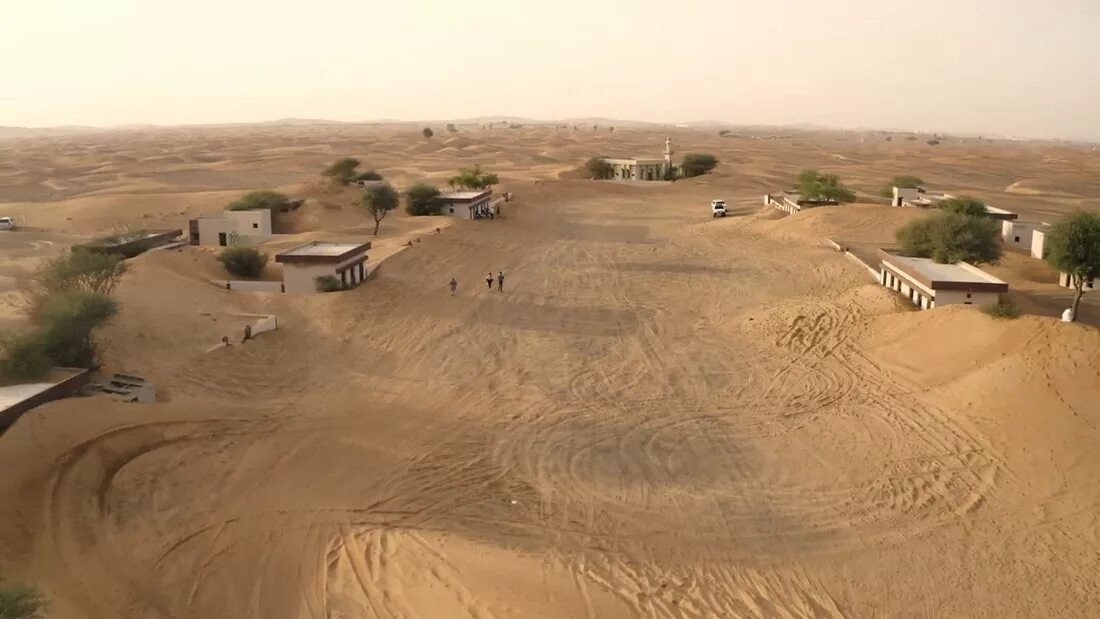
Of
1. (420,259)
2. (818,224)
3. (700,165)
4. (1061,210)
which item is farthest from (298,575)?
(700,165)

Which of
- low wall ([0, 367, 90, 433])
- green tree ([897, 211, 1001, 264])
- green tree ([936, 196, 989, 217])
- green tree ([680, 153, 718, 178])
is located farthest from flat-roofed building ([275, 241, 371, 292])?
green tree ([680, 153, 718, 178])

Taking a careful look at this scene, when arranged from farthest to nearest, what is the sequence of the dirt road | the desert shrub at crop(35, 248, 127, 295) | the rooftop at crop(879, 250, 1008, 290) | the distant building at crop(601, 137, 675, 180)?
the distant building at crop(601, 137, 675, 180) < the rooftop at crop(879, 250, 1008, 290) < the desert shrub at crop(35, 248, 127, 295) < the dirt road

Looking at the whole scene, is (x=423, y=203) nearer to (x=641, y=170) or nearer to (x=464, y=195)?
(x=464, y=195)

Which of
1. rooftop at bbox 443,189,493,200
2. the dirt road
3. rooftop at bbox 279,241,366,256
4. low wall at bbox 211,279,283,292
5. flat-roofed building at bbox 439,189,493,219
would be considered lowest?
the dirt road

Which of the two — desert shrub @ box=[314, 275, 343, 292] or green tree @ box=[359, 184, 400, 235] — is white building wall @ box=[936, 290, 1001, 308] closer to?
desert shrub @ box=[314, 275, 343, 292]

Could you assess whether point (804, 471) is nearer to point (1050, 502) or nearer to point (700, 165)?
point (1050, 502)

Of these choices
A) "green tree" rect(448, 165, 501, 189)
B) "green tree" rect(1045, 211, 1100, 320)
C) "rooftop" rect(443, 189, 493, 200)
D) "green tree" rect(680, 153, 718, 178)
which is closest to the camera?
"green tree" rect(1045, 211, 1100, 320)
